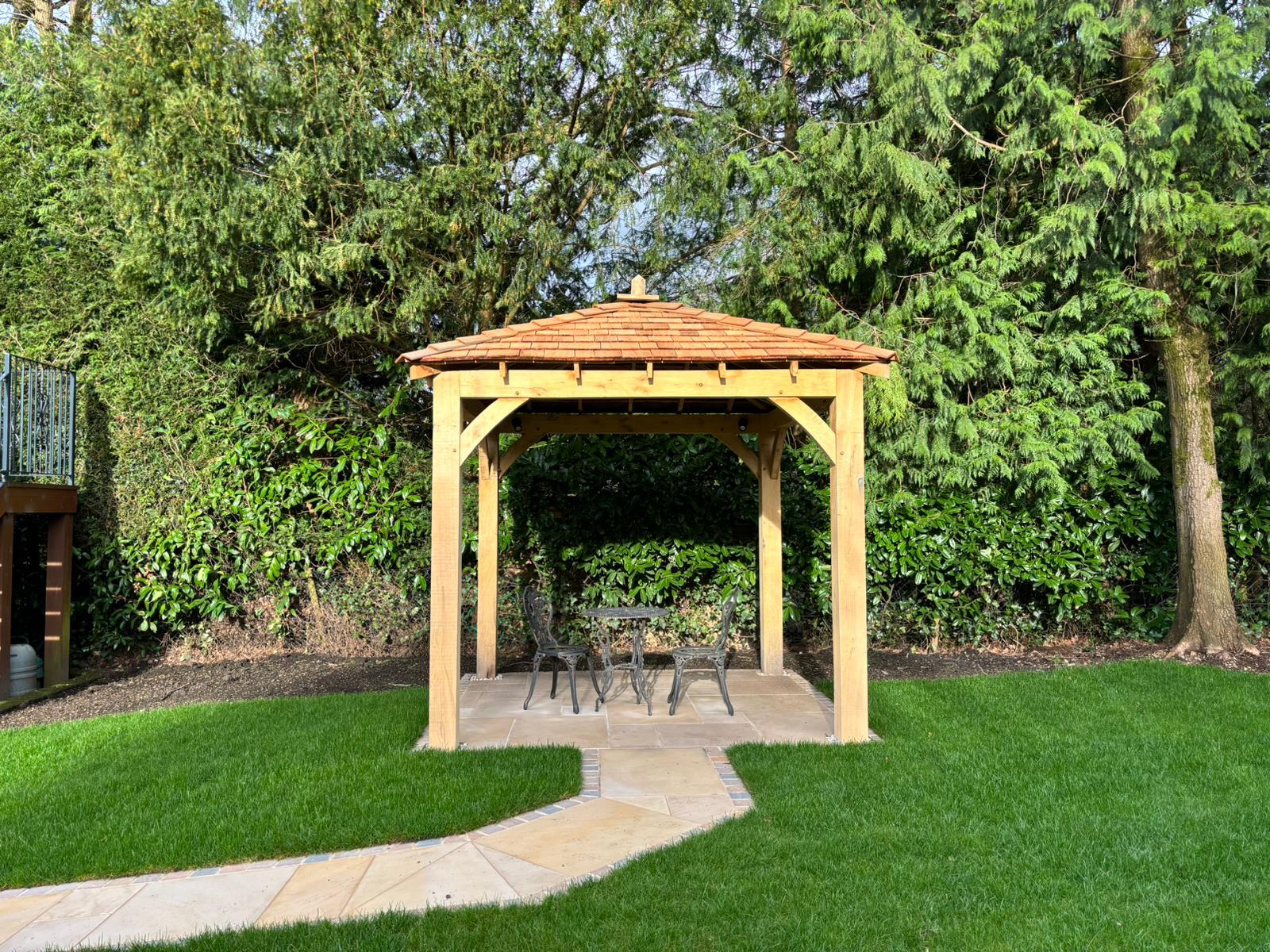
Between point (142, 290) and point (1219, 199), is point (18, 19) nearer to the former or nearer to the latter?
point (142, 290)

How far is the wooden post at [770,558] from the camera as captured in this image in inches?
297

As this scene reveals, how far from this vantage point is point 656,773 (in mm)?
4832

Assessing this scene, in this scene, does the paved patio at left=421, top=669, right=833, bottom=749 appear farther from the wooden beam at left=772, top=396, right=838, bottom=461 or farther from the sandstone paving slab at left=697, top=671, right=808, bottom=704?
the wooden beam at left=772, top=396, right=838, bottom=461

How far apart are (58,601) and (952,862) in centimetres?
798

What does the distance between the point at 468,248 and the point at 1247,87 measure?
674 centimetres

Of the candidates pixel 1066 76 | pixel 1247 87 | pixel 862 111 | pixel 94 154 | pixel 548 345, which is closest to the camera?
pixel 548 345

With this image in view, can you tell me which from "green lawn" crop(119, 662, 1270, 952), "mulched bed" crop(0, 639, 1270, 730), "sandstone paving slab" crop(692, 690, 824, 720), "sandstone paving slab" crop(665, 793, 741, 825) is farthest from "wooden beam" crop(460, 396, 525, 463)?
"mulched bed" crop(0, 639, 1270, 730)

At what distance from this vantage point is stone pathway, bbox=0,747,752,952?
10.2ft

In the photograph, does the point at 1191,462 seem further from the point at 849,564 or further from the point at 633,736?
the point at 633,736

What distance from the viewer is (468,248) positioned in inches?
311

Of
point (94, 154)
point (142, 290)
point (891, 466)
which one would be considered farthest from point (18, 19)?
point (891, 466)

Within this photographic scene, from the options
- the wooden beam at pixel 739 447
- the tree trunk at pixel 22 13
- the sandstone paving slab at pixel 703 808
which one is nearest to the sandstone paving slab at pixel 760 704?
the sandstone paving slab at pixel 703 808

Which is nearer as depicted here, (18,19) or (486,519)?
(486,519)

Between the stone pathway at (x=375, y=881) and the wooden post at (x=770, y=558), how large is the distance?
10.9ft
